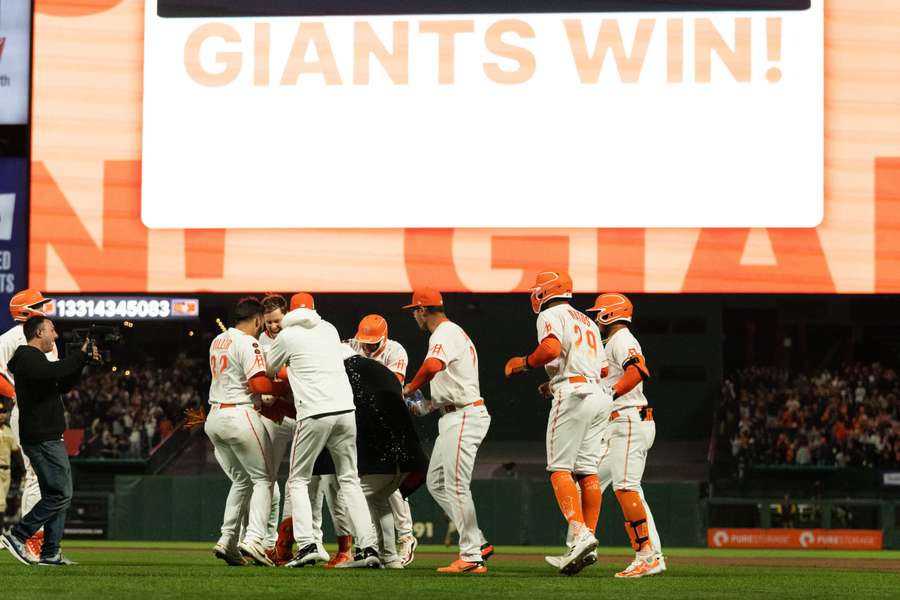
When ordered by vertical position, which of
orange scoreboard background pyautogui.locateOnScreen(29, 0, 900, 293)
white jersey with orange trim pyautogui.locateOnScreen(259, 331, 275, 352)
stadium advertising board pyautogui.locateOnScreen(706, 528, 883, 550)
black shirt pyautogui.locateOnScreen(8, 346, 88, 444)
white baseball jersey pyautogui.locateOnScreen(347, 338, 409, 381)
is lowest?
stadium advertising board pyautogui.locateOnScreen(706, 528, 883, 550)

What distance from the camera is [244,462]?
34.4 feet

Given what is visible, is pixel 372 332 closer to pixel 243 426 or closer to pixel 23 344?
pixel 243 426

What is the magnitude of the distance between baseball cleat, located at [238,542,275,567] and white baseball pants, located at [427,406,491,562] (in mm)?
1276

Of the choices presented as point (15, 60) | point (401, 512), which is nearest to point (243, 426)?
point (401, 512)

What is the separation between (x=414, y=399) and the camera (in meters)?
12.2

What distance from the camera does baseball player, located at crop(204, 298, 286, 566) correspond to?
10.4m

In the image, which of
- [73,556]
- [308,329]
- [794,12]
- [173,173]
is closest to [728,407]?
[794,12]

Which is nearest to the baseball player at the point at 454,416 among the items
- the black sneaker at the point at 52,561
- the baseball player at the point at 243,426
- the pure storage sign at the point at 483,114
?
the baseball player at the point at 243,426

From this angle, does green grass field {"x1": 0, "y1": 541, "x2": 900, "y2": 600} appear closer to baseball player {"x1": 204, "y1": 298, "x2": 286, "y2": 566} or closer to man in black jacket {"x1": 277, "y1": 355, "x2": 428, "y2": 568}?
baseball player {"x1": 204, "y1": 298, "x2": 286, "y2": 566}

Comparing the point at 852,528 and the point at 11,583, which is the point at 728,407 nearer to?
the point at 852,528

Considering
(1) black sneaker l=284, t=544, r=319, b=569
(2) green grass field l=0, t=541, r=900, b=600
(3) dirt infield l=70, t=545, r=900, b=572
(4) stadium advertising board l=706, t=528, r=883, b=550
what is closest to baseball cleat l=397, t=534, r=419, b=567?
(2) green grass field l=0, t=541, r=900, b=600

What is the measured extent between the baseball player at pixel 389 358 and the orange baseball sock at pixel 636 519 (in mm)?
1748

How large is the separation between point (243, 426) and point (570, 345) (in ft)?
7.75

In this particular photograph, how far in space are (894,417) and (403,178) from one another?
32.1 ft
